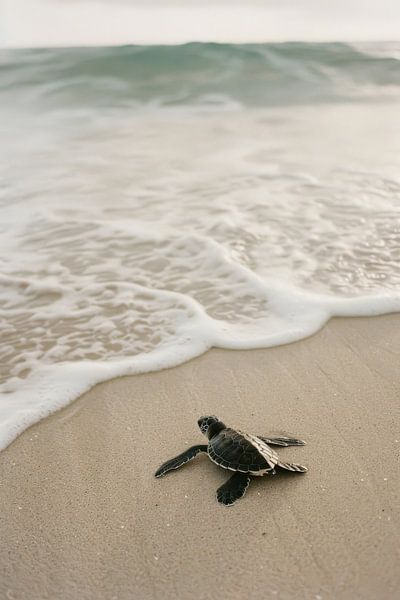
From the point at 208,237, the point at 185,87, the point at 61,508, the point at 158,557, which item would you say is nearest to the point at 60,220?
the point at 208,237

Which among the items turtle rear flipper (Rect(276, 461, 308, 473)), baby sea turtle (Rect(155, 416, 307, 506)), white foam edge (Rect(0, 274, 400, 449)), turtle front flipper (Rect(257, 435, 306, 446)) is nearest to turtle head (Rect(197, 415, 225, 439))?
baby sea turtle (Rect(155, 416, 307, 506))

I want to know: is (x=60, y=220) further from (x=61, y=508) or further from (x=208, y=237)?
(x=61, y=508)

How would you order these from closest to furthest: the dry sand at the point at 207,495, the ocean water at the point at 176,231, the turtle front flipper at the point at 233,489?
the dry sand at the point at 207,495 → the turtle front flipper at the point at 233,489 → the ocean water at the point at 176,231

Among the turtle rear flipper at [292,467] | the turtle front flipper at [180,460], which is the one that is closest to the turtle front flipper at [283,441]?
the turtle rear flipper at [292,467]

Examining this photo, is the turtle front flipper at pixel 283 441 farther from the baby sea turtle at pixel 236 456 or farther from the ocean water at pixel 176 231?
the ocean water at pixel 176 231

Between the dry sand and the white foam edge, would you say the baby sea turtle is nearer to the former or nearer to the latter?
the dry sand

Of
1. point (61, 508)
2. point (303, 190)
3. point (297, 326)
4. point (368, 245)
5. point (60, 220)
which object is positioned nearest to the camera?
point (61, 508)

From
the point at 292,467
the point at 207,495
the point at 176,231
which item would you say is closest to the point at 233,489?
the point at 207,495
